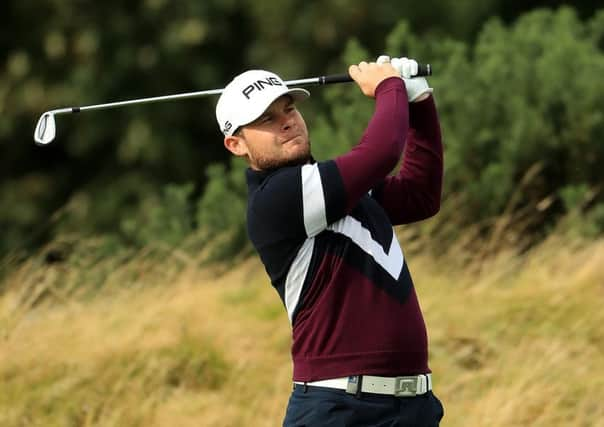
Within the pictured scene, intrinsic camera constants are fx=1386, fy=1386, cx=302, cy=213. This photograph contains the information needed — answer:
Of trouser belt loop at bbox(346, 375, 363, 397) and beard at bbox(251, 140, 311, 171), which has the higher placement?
beard at bbox(251, 140, 311, 171)

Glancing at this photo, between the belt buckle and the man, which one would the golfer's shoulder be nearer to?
the man

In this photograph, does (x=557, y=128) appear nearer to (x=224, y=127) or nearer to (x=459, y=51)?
(x=459, y=51)

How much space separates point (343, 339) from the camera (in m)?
3.90

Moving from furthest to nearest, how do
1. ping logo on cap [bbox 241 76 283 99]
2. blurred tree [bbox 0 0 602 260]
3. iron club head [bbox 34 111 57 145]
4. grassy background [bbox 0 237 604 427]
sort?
blurred tree [bbox 0 0 602 260], grassy background [bbox 0 237 604 427], iron club head [bbox 34 111 57 145], ping logo on cap [bbox 241 76 283 99]

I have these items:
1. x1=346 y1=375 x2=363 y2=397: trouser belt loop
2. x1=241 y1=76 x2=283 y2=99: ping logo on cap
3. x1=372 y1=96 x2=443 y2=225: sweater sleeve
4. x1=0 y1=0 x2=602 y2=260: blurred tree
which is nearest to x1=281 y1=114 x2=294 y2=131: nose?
x1=241 y1=76 x2=283 y2=99: ping logo on cap

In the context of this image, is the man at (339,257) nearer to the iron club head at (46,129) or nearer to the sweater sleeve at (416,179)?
the sweater sleeve at (416,179)

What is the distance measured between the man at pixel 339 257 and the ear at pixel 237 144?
3 centimetres

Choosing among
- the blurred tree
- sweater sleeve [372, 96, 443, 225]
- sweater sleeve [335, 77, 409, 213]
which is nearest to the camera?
sweater sleeve [335, 77, 409, 213]

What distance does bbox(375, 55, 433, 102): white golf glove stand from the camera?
4.06 m

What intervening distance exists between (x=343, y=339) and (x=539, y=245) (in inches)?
184

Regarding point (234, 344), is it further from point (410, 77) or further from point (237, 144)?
point (410, 77)

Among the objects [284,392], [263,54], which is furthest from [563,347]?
[263,54]

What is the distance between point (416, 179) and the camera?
430 centimetres

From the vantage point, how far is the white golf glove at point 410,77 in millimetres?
4059
